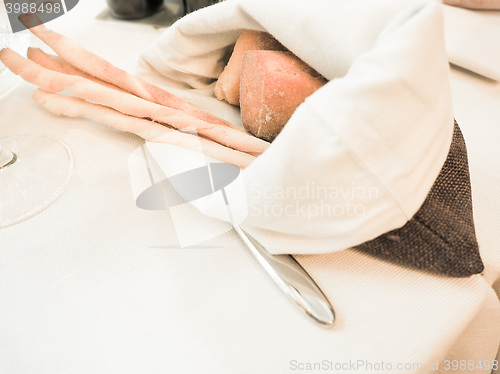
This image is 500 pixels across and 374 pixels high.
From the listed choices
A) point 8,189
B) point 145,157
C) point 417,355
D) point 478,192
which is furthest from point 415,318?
point 8,189

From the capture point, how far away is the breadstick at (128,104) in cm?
35

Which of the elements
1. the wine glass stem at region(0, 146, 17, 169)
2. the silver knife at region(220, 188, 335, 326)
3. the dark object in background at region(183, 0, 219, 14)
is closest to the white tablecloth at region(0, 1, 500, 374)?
the silver knife at region(220, 188, 335, 326)

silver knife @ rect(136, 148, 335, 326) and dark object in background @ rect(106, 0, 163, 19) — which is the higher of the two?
dark object in background @ rect(106, 0, 163, 19)

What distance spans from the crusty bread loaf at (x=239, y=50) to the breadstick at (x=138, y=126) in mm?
107

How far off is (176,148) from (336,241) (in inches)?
A: 7.4

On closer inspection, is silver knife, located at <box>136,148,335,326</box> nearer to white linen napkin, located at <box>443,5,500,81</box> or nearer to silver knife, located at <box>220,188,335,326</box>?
silver knife, located at <box>220,188,335,326</box>

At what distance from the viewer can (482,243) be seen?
0.32 m

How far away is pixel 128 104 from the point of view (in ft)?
1.24

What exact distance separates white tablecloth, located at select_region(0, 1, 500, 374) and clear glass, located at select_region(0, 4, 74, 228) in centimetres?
2

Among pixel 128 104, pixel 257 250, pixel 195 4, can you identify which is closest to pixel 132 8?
pixel 195 4

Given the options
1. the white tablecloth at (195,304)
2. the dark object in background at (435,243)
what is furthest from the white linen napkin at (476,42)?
the dark object in background at (435,243)

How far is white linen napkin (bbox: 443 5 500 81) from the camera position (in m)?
0.48

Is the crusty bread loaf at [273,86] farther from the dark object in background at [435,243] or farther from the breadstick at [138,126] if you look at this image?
the dark object in background at [435,243]

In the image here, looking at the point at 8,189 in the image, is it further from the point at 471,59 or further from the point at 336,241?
the point at 471,59
